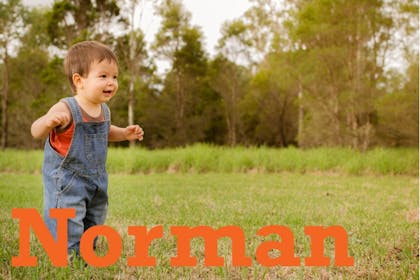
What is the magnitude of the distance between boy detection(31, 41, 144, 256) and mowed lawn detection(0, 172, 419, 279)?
357 millimetres

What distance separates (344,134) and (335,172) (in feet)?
13.1

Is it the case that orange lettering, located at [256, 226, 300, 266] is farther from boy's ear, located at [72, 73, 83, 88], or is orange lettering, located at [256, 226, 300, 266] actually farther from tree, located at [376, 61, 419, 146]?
tree, located at [376, 61, 419, 146]

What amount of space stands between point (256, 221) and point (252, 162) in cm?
785

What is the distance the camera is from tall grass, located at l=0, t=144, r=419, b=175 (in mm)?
11344

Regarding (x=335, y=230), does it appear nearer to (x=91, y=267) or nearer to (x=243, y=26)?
(x=91, y=267)

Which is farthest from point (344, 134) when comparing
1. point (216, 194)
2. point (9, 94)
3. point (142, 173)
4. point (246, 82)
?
point (9, 94)

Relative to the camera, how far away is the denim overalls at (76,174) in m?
2.79

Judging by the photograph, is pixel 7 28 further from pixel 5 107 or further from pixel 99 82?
pixel 99 82

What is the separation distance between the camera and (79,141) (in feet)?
9.31

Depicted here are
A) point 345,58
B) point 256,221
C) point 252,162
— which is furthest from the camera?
point 345,58

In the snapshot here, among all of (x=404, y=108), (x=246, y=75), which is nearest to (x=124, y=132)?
(x=404, y=108)

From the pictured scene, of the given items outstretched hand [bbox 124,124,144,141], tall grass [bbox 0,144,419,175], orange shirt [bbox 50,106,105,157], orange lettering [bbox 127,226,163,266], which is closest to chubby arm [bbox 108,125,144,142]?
outstretched hand [bbox 124,124,144,141]

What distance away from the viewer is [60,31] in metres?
18.1

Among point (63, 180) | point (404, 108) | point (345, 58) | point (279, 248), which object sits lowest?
point (279, 248)
